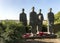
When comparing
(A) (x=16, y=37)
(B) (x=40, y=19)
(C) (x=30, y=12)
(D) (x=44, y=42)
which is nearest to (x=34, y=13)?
(C) (x=30, y=12)

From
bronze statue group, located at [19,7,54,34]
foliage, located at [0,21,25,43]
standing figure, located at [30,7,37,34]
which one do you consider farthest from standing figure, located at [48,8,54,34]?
foliage, located at [0,21,25,43]

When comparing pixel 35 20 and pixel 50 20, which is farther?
pixel 50 20

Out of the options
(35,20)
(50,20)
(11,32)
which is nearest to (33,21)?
(35,20)

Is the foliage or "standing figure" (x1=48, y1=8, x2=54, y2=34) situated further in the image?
"standing figure" (x1=48, y1=8, x2=54, y2=34)

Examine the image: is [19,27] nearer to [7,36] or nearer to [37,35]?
[7,36]

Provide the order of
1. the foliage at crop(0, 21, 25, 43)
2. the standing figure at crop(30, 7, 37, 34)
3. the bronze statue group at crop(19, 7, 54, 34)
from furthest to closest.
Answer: the bronze statue group at crop(19, 7, 54, 34) < the standing figure at crop(30, 7, 37, 34) < the foliage at crop(0, 21, 25, 43)

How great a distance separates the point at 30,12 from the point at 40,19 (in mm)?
2084

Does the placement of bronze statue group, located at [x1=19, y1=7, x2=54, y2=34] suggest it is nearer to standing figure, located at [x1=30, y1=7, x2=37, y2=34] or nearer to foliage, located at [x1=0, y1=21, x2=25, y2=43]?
standing figure, located at [x1=30, y1=7, x2=37, y2=34]

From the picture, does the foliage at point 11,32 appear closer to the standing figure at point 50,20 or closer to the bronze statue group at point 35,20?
the bronze statue group at point 35,20

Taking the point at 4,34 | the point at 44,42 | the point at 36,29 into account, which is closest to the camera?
the point at 4,34

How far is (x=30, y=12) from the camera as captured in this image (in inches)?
750

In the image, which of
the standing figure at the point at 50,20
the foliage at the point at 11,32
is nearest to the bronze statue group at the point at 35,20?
the standing figure at the point at 50,20

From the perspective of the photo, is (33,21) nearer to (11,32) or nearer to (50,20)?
(50,20)

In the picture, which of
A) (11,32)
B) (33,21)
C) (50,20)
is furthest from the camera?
(50,20)
